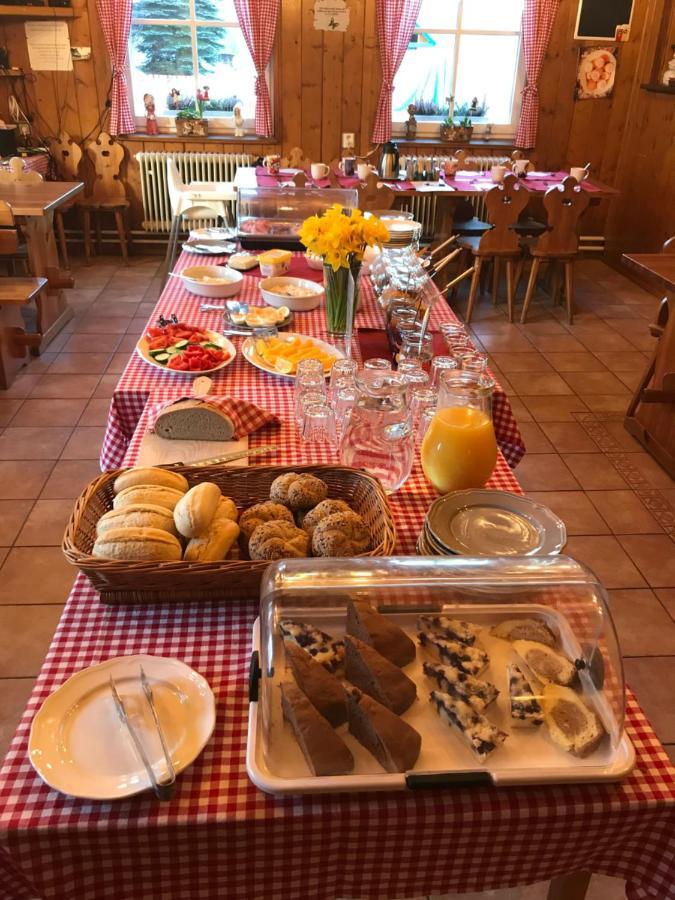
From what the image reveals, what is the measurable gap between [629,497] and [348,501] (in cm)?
196

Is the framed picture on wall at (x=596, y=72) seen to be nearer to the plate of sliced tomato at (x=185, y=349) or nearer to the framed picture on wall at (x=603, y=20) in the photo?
the framed picture on wall at (x=603, y=20)

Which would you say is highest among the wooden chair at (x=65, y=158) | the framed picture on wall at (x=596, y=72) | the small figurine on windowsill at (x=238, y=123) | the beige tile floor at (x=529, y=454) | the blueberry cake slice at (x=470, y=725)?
the framed picture on wall at (x=596, y=72)

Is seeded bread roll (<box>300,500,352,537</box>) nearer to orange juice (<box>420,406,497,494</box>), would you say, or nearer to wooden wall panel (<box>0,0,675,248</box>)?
orange juice (<box>420,406,497,494</box>)

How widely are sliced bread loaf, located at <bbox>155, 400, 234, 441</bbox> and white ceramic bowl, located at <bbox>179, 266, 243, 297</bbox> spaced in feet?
3.48

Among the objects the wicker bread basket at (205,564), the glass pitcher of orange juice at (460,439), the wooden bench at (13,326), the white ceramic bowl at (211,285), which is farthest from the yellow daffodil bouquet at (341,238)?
the wooden bench at (13,326)

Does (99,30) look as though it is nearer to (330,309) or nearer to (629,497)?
(330,309)

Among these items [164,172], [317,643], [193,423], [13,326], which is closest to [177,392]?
[193,423]

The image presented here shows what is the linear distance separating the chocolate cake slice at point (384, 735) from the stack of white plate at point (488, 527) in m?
0.35

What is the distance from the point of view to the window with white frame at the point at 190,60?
5422 mm

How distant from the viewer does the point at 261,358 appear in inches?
78.6

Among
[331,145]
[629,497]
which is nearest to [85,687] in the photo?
[629,497]

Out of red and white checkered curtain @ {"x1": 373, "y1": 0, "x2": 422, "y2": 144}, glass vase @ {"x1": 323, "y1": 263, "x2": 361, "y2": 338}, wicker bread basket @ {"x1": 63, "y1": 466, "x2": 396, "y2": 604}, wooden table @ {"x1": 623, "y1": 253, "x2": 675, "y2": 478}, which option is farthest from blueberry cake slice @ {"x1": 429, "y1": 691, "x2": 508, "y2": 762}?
red and white checkered curtain @ {"x1": 373, "y1": 0, "x2": 422, "y2": 144}

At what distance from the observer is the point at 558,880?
1.11m

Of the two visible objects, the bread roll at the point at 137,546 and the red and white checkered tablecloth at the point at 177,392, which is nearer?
the bread roll at the point at 137,546
